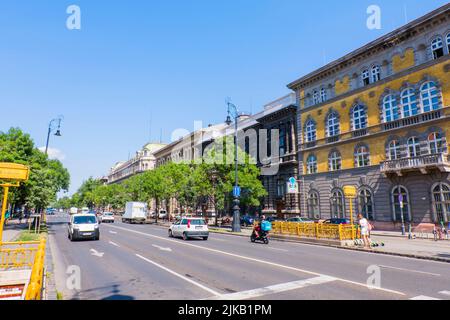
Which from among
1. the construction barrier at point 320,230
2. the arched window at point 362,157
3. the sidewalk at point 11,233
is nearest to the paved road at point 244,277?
the construction barrier at point 320,230

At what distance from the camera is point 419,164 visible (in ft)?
86.1

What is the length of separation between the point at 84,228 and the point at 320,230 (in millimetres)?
15989

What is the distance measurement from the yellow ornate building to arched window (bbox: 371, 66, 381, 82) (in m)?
0.10

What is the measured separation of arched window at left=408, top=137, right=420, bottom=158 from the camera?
2748 cm

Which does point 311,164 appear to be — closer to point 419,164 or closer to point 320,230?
point 419,164

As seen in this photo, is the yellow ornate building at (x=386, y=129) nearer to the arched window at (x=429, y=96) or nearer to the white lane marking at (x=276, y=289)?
the arched window at (x=429, y=96)

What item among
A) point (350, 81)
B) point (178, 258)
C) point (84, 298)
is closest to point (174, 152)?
point (350, 81)

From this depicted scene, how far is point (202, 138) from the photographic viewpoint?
63719mm

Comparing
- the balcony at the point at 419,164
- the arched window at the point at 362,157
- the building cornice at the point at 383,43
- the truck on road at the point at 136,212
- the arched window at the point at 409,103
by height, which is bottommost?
the truck on road at the point at 136,212

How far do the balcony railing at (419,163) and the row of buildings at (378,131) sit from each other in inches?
3.4

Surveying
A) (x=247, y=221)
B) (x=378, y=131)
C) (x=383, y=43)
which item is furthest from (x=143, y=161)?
(x=383, y=43)

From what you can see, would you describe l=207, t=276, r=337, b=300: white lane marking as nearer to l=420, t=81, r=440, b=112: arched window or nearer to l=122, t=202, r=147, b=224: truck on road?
l=420, t=81, r=440, b=112: arched window

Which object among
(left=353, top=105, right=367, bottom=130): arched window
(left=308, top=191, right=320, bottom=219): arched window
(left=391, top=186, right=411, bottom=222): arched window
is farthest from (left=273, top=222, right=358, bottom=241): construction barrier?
(left=353, top=105, right=367, bottom=130): arched window

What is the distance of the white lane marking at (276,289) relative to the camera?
7.18 m
